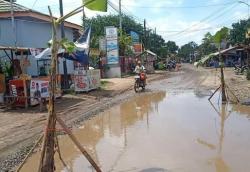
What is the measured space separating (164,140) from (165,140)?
26 mm

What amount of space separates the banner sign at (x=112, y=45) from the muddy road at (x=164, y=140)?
69.5 ft

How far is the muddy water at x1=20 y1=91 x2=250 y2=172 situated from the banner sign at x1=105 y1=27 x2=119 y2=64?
21.7 metres

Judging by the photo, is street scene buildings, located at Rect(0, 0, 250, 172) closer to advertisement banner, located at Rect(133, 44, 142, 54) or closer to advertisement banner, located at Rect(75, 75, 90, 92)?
advertisement banner, located at Rect(75, 75, 90, 92)

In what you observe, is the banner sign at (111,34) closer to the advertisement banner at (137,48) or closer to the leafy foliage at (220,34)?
the advertisement banner at (137,48)

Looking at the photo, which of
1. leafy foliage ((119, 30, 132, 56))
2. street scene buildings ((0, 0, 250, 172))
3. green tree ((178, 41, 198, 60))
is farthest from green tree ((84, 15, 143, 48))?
green tree ((178, 41, 198, 60))

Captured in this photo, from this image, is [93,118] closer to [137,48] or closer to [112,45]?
[112,45]

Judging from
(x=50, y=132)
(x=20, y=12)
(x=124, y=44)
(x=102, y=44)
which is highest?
(x=20, y=12)

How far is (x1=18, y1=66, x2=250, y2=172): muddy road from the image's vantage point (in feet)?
28.8

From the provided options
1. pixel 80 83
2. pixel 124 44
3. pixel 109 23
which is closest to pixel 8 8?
pixel 80 83

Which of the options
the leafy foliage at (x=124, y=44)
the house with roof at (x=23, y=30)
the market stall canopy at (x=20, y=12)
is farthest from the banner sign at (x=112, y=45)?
the market stall canopy at (x=20, y=12)

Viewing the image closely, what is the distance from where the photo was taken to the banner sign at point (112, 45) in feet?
129

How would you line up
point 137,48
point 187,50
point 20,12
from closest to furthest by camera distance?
point 20,12, point 137,48, point 187,50

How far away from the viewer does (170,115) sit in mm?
15773

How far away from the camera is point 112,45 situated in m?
39.4
